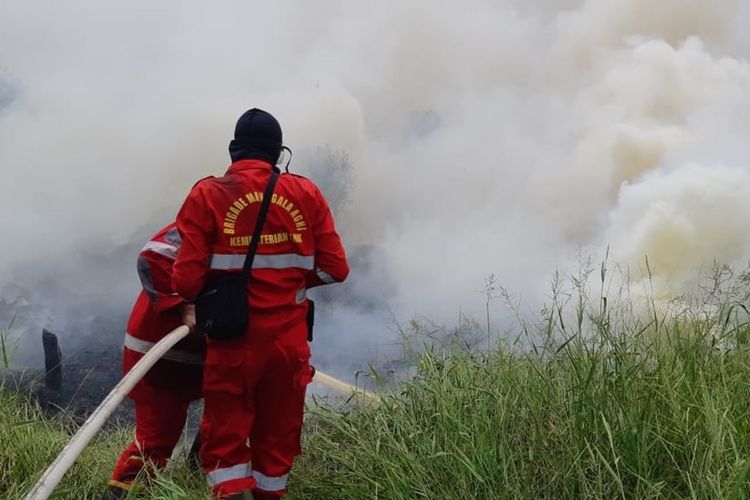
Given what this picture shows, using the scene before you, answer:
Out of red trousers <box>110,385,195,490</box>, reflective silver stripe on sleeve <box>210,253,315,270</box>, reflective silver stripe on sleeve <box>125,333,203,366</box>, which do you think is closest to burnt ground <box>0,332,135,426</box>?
red trousers <box>110,385,195,490</box>

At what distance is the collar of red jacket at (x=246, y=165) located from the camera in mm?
3531

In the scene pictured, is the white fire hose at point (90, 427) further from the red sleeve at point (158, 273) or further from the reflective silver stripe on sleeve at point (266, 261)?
the reflective silver stripe on sleeve at point (266, 261)

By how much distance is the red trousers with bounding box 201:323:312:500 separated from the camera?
3387mm

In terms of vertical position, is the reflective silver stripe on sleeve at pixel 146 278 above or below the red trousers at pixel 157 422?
above

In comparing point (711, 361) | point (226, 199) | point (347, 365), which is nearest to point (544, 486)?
point (711, 361)

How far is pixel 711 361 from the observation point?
3080 mm

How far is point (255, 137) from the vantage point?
3.61 m

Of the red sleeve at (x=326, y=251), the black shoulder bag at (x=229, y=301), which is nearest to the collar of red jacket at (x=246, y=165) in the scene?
the black shoulder bag at (x=229, y=301)

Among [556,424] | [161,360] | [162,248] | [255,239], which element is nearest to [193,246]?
[255,239]

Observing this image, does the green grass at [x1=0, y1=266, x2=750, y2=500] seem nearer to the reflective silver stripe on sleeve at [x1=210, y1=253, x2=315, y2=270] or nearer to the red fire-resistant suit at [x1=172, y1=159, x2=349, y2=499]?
the red fire-resistant suit at [x1=172, y1=159, x2=349, y2=499]

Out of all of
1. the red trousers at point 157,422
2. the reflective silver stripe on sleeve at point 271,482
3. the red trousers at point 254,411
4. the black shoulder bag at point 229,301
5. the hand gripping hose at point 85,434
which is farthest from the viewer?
the red trousers at point 157,422

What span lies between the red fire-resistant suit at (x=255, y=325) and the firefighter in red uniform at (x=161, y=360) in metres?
0.36

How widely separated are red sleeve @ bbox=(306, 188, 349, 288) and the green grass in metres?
0.66

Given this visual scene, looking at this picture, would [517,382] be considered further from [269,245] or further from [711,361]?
[269,245]
